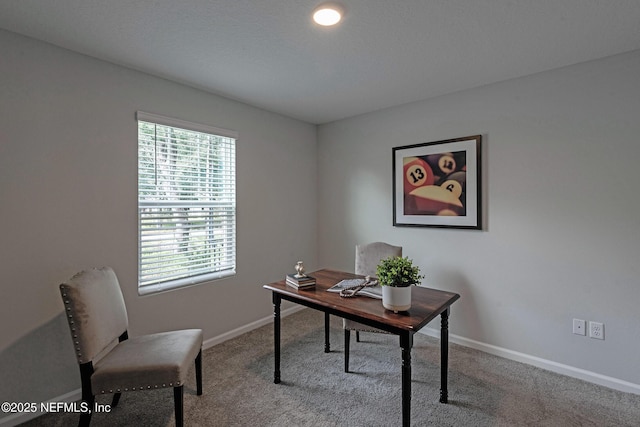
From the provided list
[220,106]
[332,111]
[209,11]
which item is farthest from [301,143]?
[209,11]

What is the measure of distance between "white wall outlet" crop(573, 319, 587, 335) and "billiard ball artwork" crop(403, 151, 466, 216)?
46.6 inches

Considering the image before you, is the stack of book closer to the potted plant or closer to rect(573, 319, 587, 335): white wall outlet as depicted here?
the potted plant

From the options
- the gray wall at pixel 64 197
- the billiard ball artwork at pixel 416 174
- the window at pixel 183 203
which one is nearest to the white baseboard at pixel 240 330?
the gray wall at pixel 64 197

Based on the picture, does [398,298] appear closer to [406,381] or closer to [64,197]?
[406,381]

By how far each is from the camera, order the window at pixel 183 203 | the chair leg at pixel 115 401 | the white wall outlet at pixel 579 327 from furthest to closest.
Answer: the window at pixel 183 203
the white wall outlet at pixel 579 327
the chair leg at pixel 115 401

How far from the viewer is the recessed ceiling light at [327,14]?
5.44 feet

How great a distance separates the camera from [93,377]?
63.9 inches

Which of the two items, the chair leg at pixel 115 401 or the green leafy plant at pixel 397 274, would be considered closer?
the green leafy plant at pixel 397 274

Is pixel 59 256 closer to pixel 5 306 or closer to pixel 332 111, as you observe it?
pixel 5 306

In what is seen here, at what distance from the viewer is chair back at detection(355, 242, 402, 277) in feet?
9.26

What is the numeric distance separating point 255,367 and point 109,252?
1467 millimetres

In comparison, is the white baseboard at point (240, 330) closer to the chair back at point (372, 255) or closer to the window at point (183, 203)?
the window at point (183, 203)

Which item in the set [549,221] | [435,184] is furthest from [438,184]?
[549,221]

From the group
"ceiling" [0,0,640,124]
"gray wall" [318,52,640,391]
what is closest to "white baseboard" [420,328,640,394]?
"gray wall" [318,52,640,391]
